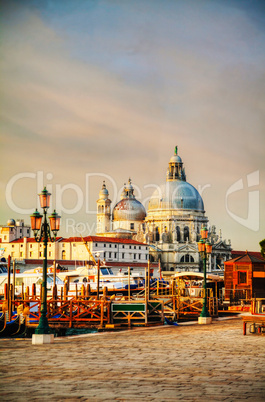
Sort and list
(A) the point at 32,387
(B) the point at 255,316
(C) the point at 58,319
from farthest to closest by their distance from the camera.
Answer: (C) the point at 58,319 < (B) the point at 255,316 < (A) the point at 32,387

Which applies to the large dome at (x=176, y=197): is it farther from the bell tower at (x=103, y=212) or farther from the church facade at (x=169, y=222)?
the bell tower at (x=103, y=212)

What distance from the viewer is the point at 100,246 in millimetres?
130000

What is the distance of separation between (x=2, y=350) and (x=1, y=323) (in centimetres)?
883

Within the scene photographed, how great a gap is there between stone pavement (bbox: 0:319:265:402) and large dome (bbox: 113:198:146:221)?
142m

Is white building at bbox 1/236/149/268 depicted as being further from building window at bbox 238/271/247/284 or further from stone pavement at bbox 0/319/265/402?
stone pavement at bbox 0/319/265/402

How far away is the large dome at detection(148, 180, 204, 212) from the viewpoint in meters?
158

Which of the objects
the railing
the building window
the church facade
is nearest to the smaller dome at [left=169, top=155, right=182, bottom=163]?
the church facade

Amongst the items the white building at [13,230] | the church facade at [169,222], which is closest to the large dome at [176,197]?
the church facade at [169,222]

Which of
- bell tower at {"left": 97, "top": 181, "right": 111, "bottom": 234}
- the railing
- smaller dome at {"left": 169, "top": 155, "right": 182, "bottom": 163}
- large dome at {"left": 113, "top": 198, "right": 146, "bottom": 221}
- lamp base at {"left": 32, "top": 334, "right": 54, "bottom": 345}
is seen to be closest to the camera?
lamp base at {"left": 32, "top": 334, "right": 54, "bottom": 345}

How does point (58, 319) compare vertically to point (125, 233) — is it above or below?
below

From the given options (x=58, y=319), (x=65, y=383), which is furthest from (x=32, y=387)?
(x=58, y=319)

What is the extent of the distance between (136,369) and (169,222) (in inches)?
5666

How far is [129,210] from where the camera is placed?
163000 millimetres

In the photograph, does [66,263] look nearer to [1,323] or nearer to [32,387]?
[1,323]
